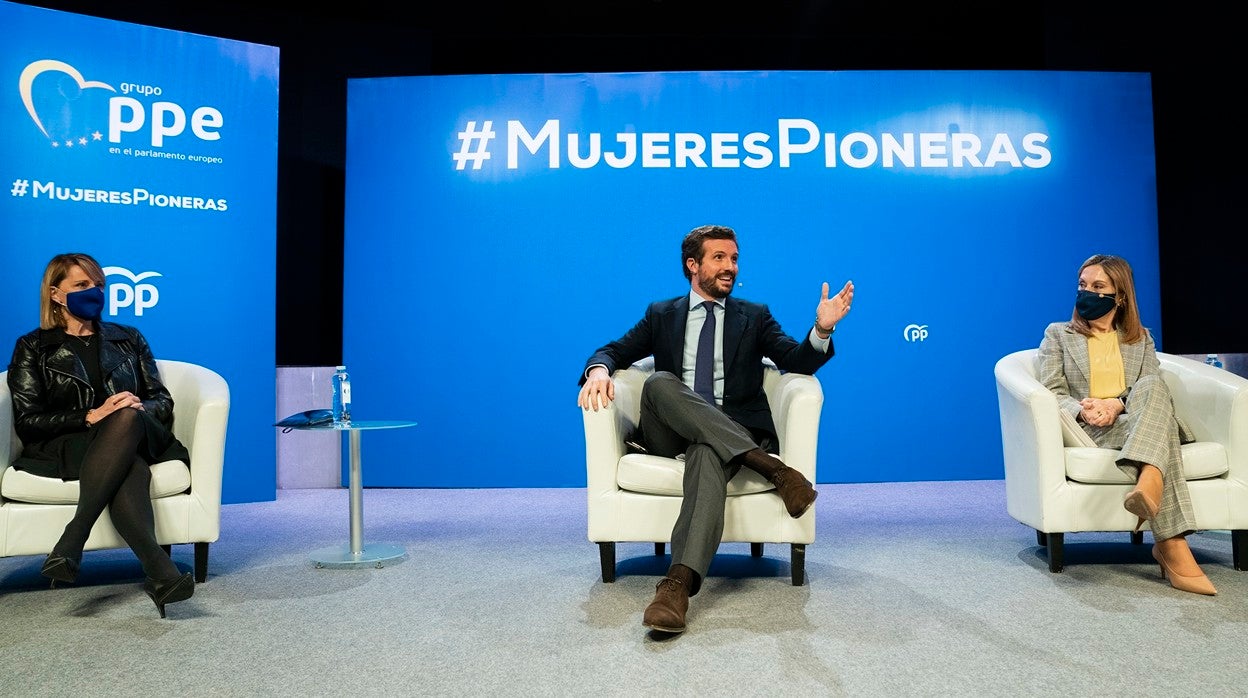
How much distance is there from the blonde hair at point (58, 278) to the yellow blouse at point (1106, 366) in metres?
3.52

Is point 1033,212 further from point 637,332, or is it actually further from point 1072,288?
point 637,332

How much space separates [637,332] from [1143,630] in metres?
1.83

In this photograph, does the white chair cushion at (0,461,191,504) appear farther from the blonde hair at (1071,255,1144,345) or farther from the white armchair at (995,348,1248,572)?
the blonde hair at (1071,255,1144,345)

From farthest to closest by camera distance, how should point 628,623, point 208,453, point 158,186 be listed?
point 158,186
point 208,453
point 628,623

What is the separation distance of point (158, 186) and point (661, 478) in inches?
135

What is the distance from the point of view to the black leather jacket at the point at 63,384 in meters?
3.17

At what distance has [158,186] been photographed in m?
5.03

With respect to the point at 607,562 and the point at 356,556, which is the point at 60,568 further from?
the point at 607,562

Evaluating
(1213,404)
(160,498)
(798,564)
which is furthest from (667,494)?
(1213,404)

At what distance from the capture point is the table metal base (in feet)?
11.4

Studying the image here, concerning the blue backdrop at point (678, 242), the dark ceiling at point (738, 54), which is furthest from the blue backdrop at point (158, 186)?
the dark ceiling at point (738, 54)

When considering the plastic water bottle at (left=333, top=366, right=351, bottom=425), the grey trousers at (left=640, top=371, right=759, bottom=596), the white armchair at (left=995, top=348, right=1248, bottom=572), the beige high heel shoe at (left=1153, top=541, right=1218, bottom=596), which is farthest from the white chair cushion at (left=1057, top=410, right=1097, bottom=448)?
the plastic water bottle at (left=333, top=366, right=351, bottom=425)

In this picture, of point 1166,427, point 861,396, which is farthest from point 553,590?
point 861,396

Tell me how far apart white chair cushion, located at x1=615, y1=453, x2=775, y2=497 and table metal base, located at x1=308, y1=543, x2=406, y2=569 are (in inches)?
39.4
